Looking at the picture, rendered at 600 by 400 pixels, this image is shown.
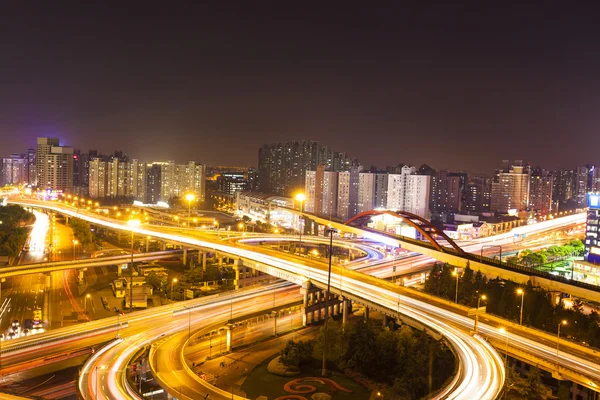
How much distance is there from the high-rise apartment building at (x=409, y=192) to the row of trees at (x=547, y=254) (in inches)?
553

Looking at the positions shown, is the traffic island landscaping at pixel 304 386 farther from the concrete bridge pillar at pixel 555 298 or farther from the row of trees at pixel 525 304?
the concrete bridge pillar at pixel 555 298

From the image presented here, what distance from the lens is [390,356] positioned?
14125mm

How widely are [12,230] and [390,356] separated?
2878cm

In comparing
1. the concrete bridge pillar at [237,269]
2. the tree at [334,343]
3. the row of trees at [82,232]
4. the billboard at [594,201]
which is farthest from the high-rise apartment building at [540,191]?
the tree at [334,343]

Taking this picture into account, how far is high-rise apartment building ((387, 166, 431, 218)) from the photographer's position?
1777 inches

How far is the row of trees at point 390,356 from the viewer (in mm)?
12564

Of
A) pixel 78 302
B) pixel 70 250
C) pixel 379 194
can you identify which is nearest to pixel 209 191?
pixel 379 194

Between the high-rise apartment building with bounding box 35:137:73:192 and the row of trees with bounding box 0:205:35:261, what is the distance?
2384 cm

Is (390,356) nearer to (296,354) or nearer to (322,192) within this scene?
(296,354)

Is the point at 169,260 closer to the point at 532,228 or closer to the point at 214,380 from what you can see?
the point at 214,380

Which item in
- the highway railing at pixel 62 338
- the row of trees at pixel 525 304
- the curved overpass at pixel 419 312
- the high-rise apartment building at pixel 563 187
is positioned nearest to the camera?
the curved overpass at pixel 419 312

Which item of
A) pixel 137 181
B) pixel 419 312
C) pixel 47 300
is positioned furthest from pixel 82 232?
pixel 137 181

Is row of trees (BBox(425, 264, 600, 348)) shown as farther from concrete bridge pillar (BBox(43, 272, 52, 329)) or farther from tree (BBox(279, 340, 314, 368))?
concrete bridge pillar (BBox(43, 272, 52, 329))

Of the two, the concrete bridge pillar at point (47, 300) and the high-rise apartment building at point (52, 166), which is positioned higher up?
the high-rise apartment building at point (52, 166)
